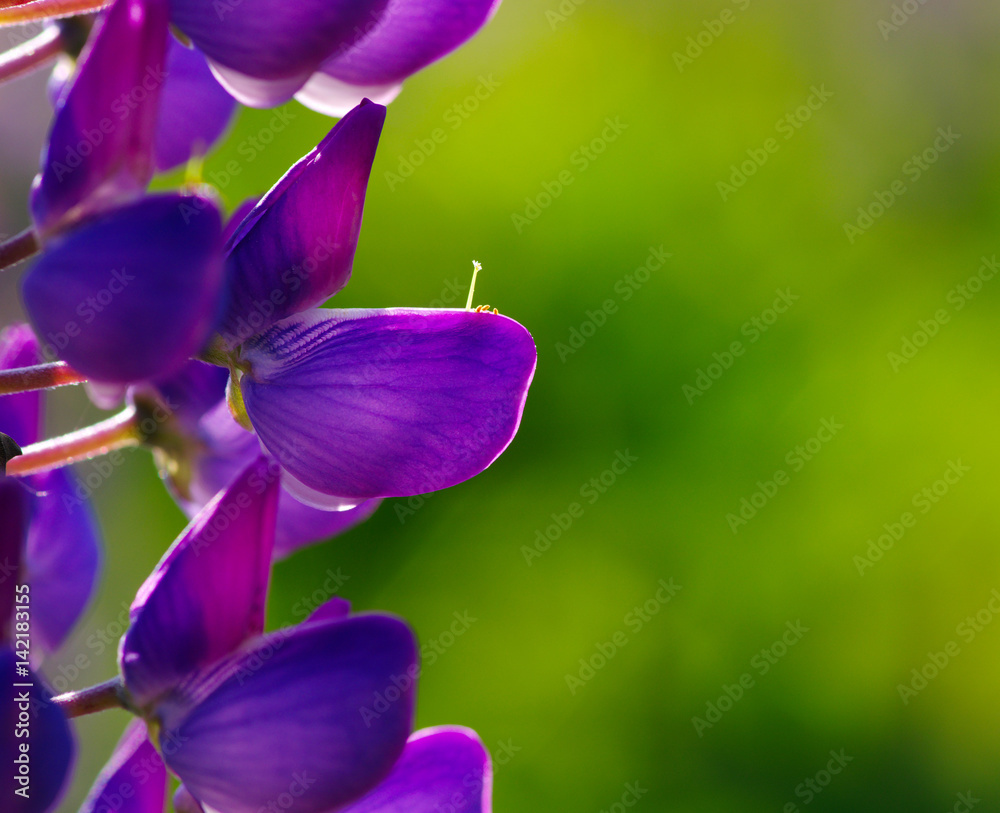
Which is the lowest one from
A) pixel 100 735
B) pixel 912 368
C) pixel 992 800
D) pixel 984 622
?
pixel 100 735

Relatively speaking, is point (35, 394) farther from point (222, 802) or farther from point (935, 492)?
point (935, 492)

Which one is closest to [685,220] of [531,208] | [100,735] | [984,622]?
[531,208]

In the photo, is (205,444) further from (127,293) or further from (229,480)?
(127,293)
